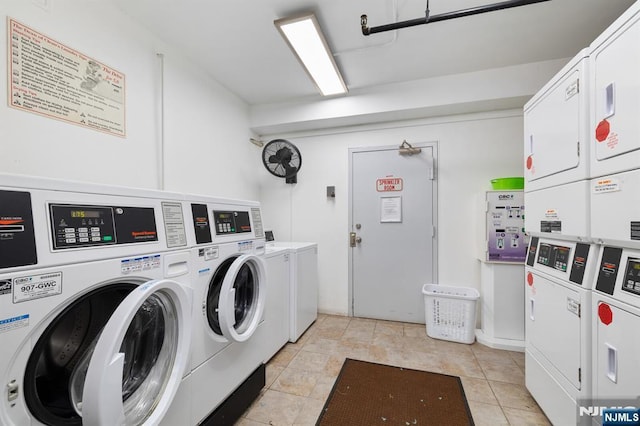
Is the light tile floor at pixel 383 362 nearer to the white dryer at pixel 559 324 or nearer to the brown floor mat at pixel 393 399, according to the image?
the brown floor mat at pixel 393 399

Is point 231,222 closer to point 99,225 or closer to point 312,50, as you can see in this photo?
point 99,225

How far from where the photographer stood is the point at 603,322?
107 cm

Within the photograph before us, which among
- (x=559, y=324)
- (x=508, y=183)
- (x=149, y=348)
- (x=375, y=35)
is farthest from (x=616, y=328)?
(x=375, y=35)

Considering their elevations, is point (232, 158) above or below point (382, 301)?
above

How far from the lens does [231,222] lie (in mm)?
1504

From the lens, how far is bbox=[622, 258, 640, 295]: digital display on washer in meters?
0.94

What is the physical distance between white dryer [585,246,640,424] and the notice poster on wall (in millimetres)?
2740

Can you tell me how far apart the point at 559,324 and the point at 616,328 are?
0.34 metres

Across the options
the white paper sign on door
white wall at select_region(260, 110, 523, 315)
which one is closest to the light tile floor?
white wall at select_region(260, 110, 523, 315)

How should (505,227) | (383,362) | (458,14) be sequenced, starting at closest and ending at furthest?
1. (458,14)
2. (383,362)
3. (505,227)

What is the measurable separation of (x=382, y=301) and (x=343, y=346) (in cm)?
80

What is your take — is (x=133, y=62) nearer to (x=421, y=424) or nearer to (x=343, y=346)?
(x=343, y=346)

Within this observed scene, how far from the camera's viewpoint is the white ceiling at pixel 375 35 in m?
1.65

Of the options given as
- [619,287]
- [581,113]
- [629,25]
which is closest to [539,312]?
[619,287]
